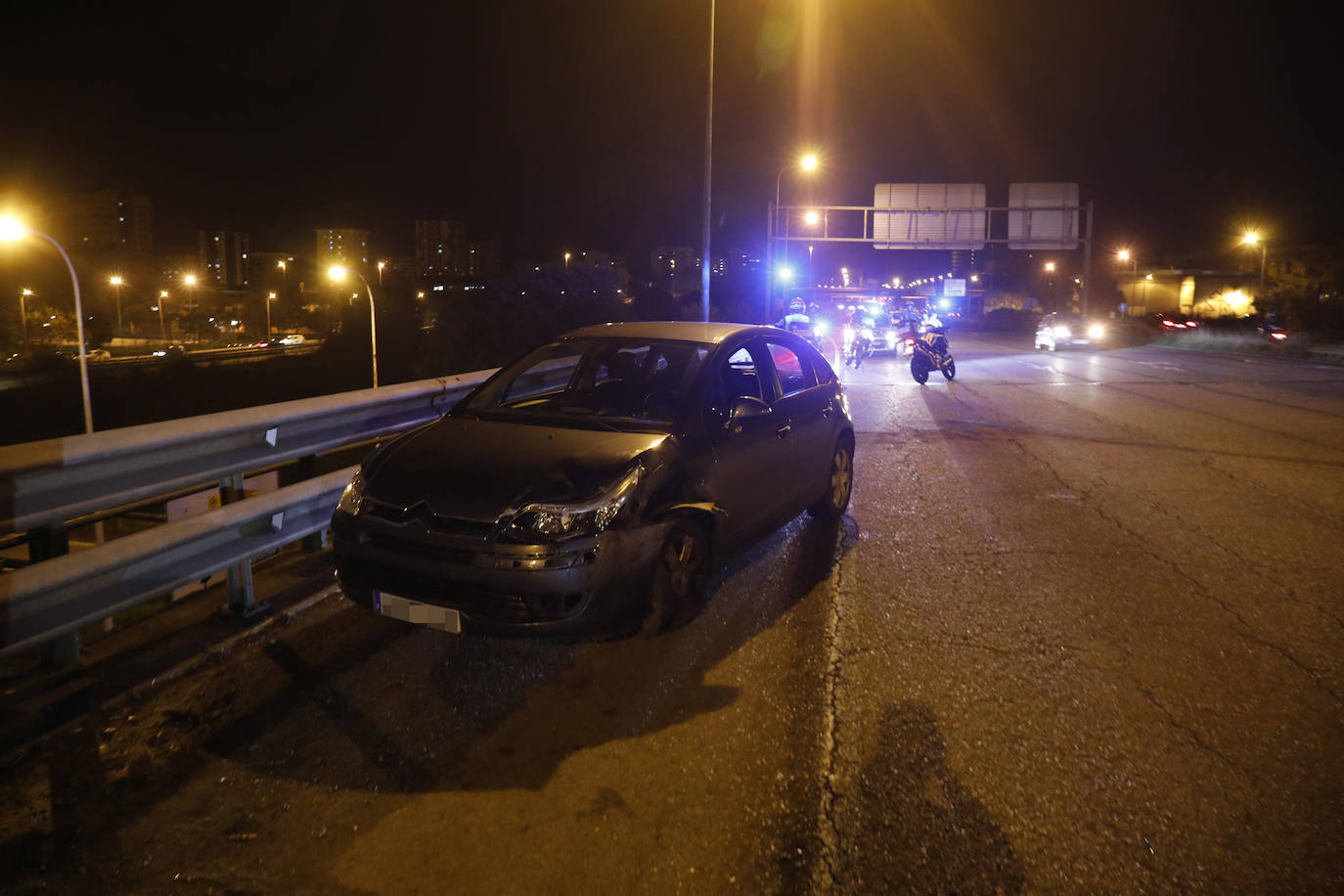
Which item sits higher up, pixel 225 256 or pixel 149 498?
pixel 225 256

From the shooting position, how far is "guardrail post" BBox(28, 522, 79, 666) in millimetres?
4102

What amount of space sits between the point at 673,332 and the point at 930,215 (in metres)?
36.6

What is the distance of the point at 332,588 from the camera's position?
18.1 feet

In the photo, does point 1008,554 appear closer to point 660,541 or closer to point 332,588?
point 660,541

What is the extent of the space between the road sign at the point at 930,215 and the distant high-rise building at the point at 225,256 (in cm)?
12655

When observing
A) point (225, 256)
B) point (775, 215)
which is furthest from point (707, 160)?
point (225, 256)

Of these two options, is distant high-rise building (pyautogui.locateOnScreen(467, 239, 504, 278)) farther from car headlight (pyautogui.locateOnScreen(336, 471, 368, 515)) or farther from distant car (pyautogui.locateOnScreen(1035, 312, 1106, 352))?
car headlight (pyautogui.locateOnScreen(336, 471, 368, 515))

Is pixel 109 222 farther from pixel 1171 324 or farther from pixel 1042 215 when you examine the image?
pixel 1171 324

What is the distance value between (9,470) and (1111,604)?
18.1 feet

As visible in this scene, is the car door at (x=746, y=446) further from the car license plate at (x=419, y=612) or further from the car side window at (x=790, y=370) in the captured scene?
the car license plate at (x=419, y=612)

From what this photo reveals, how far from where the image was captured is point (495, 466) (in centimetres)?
468

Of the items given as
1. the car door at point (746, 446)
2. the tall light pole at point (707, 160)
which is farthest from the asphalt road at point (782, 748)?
the tall light pole at point (707, 160)

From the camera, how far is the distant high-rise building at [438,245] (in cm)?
11690

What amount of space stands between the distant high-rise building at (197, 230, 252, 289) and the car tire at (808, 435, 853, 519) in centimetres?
15216
